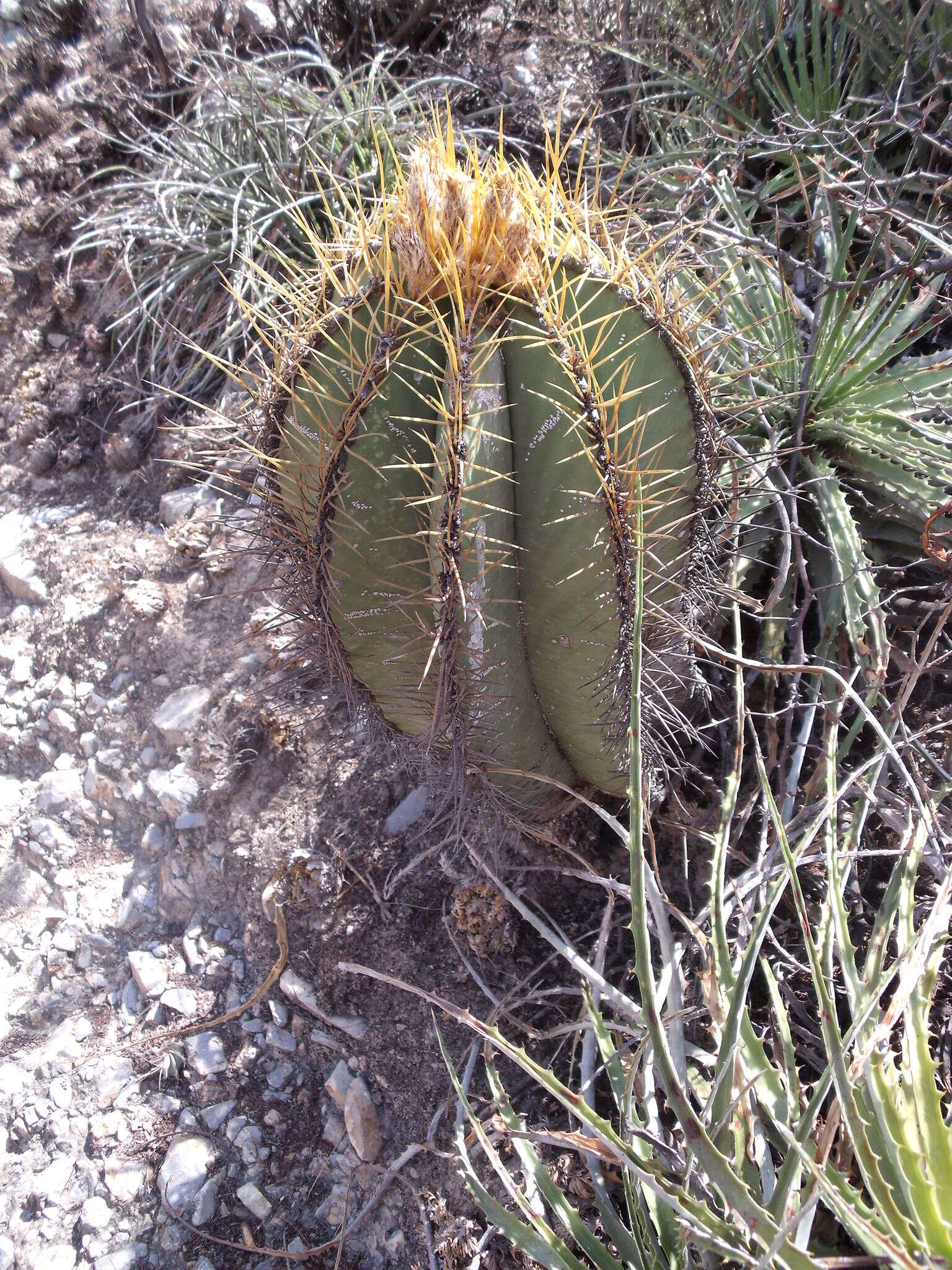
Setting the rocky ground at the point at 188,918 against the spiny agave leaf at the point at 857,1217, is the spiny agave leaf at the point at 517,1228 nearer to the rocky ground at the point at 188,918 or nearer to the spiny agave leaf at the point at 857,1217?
the rocky ground at the point at 188,918

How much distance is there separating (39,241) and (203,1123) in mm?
3064

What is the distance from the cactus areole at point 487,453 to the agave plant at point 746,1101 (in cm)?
20

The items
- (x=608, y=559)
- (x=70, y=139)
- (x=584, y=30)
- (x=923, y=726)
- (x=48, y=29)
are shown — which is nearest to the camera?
(x=608, y=559)

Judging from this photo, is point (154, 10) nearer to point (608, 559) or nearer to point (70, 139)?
point (70, 139)

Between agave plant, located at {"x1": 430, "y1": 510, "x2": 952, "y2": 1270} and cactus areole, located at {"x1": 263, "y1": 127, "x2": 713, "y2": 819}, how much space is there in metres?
0.20

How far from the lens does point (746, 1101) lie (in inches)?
44.7

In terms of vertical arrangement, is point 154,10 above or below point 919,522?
above

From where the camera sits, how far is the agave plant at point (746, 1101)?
36.0 inches

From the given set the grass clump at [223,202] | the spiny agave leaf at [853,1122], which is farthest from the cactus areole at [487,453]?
the grass clump at [223,202]

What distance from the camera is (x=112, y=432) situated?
9.08 feet

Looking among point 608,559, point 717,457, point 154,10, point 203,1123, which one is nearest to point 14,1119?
point 203,1123

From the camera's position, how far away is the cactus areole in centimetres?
105

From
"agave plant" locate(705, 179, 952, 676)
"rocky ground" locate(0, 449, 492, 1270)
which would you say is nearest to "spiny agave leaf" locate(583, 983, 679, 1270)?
"rocky ground" locate(0, 449, 492, 1270)

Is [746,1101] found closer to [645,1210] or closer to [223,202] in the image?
[645,1210]
